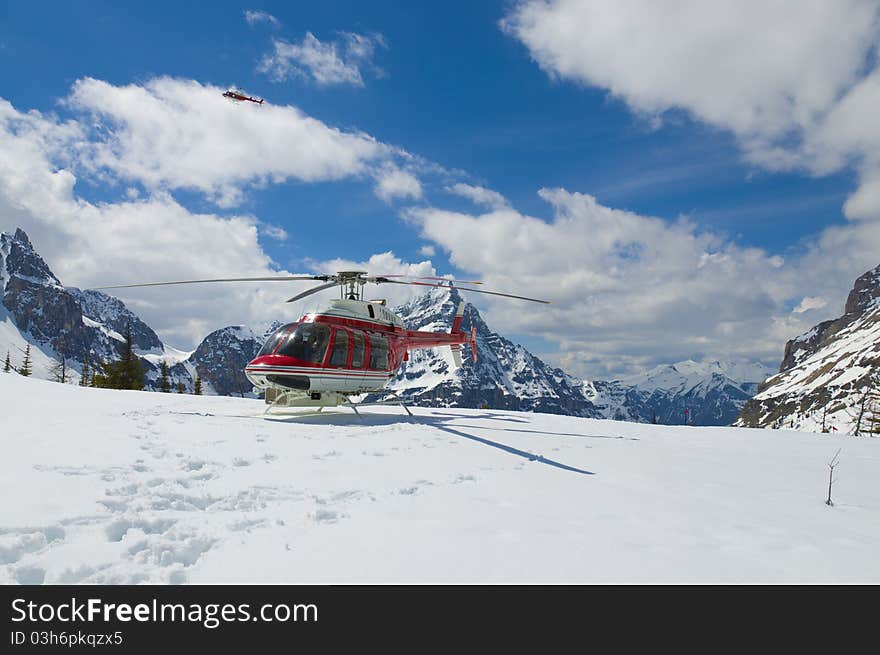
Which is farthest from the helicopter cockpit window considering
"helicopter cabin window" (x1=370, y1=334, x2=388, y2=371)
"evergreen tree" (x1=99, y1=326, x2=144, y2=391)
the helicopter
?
"evergreen tree" (x1=99, y1=326, x2=144, y2=391)

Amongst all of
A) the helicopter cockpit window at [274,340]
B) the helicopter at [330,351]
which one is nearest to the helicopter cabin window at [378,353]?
the helicopter at [330,351]

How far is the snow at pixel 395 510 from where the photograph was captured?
4172mm

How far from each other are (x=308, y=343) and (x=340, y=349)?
3.86 feet

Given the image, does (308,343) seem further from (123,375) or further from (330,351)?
(123,375)

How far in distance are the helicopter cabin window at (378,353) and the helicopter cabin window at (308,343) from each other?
2.33 metres

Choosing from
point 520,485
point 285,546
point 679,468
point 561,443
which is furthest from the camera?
point 561,443

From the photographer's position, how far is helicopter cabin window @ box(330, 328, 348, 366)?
16.2m

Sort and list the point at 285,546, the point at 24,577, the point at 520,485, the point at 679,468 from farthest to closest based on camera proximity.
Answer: the point at 679,468
the point at 520,485
the point at 285,546
the point at 24,577

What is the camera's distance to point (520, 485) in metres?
7.29

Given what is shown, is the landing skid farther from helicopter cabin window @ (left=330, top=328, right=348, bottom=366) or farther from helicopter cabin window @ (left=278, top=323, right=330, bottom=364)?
helicopter cabin window @ (left=278, top=323, right=330, bottom=364)
